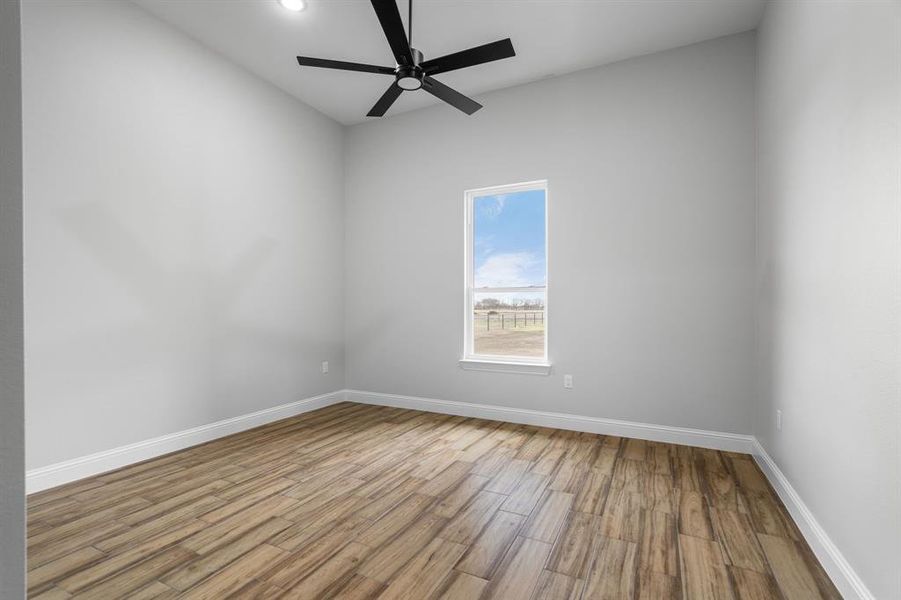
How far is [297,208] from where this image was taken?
4.37 metres

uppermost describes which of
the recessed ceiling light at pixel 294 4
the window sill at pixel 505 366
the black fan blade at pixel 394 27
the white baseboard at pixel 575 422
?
the recessed ceiling light at pixel 294 4

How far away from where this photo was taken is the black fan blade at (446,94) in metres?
2.79

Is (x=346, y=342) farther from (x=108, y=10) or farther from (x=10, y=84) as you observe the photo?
(x=10, y=84)

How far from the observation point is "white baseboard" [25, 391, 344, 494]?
254 centimetres

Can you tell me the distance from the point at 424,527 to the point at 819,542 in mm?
1781

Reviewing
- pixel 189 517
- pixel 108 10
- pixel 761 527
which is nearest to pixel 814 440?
pixel 761 527

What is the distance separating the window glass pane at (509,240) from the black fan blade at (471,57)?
175cm

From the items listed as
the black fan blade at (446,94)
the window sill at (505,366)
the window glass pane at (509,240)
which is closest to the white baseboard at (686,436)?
the window sill at (505,366)

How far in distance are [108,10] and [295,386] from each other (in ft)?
10.7

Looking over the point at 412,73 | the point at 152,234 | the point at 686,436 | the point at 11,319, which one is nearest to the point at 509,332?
the point at 686,436

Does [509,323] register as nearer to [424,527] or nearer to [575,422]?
[575,422]

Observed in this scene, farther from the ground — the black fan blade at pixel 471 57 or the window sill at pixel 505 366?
the black fan blade at pixel 471 57

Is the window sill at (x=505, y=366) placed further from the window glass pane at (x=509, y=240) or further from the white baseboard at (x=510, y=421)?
the window glass pane at (x=509, y=240)

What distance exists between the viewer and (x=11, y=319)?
0.64 metres
